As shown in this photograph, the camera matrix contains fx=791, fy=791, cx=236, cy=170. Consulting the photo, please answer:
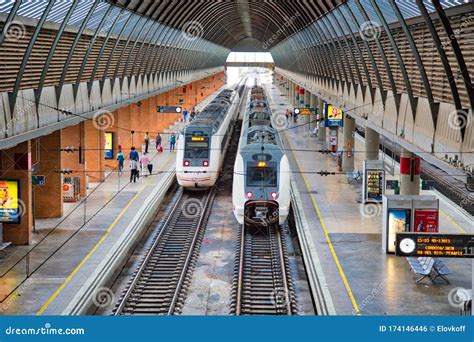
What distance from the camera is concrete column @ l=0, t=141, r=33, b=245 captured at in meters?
23.9

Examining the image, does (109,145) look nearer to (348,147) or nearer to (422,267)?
(348,147)

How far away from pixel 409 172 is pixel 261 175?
4999 mm

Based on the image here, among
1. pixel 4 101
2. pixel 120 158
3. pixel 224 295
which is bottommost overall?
pixel 224 295

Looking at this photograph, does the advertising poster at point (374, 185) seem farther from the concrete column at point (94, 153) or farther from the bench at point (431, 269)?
the concrete column at point (94, 153)

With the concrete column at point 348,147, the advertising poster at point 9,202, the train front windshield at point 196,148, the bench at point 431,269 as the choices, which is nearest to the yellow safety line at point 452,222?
the bench at point 431,269

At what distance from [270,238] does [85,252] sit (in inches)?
284

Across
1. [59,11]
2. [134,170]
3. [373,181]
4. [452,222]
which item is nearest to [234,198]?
[373,181]

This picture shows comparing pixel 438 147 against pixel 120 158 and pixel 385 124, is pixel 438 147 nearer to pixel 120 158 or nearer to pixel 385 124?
pixel 385 124

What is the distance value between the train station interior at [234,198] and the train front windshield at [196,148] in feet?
0.17

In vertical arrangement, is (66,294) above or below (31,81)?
below

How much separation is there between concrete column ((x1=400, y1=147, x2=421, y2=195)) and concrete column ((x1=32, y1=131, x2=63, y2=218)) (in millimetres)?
11848

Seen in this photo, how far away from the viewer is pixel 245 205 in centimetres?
2700

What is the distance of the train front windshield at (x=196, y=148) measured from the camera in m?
33.0

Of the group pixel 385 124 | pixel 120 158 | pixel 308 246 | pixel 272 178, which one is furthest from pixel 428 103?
pixel 120 158
